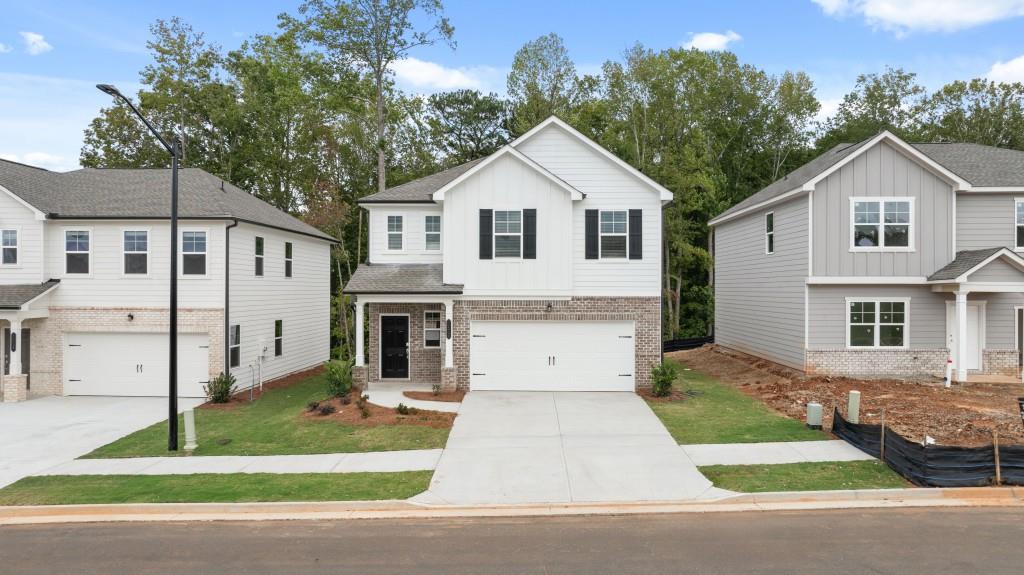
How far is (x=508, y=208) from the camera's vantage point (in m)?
17.2

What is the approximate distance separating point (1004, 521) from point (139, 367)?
21238mm

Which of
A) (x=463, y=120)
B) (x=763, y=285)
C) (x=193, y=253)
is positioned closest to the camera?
(x=193, y=253)

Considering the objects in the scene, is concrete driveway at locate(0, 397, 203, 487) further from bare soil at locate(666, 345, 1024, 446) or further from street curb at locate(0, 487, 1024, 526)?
bare soil at locate(666, 345, 1024, 446)

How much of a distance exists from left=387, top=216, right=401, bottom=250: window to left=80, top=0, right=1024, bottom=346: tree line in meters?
12.5

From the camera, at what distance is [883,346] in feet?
61.8

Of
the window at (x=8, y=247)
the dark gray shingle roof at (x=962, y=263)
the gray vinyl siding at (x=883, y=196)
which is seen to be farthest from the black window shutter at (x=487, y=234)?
the window at (x=8, y=247)

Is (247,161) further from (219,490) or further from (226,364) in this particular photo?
(219,490)

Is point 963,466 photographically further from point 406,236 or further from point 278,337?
point 278,337

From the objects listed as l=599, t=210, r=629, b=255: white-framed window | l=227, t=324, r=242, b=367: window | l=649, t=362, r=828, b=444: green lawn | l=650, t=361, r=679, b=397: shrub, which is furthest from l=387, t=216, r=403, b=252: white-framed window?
l=649, t=362, r=828, b=444: green lawn

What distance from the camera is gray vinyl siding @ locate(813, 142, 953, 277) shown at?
60.8 ft

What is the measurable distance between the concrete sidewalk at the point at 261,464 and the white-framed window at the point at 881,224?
1530cm

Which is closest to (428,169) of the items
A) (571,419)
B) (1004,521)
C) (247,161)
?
(247,161)

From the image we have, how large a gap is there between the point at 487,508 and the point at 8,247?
1872cm

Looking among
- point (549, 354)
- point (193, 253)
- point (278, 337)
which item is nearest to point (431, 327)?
point (549, 354)
